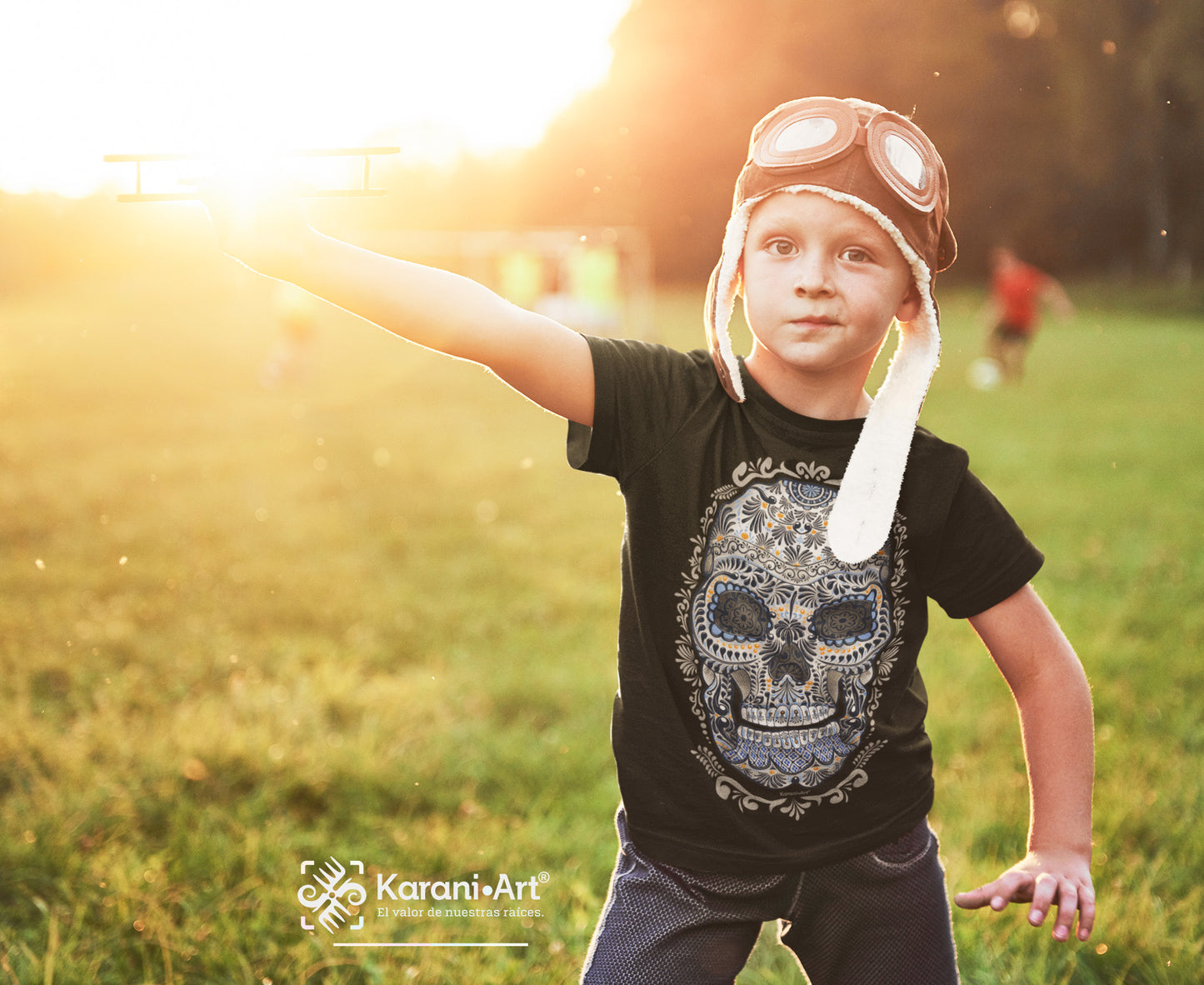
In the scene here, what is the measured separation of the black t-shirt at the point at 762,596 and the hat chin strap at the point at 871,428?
4 cm

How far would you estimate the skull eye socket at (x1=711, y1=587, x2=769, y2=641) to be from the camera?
1.43 metres

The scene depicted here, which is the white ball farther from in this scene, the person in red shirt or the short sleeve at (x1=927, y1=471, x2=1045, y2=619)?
the short sleeve at (x1=927, y1=471, x2=1045, y2=619)

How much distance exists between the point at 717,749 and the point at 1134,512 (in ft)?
17.9

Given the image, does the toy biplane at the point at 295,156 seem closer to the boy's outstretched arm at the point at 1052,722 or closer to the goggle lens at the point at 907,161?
the goggle lens at the point at 907,161

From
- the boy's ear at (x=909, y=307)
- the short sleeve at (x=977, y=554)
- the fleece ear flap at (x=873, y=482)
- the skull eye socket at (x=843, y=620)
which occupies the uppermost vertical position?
the boy's ear at (x=909, y=307)

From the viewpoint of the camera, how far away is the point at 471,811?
2697 millimetres

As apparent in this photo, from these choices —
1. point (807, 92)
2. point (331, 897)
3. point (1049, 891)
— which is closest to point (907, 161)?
point (1049, 891)

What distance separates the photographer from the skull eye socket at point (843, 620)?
56.4 inches

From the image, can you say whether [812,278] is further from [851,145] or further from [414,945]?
[414,945]

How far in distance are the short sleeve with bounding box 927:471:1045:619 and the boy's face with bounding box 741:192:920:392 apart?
28 centimetres

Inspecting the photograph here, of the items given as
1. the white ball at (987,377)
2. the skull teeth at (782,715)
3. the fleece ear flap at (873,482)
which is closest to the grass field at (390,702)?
the skull teeth at (782,715)

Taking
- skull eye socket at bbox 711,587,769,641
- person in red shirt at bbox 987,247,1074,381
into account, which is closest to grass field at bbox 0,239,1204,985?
skull eye socket at bbox 711,587,769,641

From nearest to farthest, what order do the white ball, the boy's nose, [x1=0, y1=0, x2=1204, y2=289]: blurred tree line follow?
the boy's nose < [x1=0, y1=0, x2=1204, y2=289]: blurred tree line < the white ball

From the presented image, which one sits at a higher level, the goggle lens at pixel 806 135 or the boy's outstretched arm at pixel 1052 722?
the goggle lens at pixel 806 135
